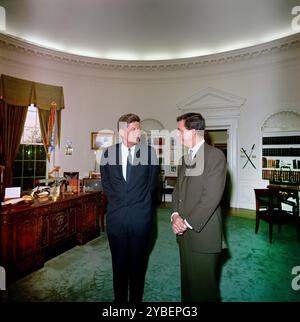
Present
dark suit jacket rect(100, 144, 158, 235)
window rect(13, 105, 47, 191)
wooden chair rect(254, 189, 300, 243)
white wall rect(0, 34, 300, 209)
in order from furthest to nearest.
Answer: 1. window rect(13, 105, 47, 191)
2. white wall rect(0, 34, 300, 209)
3. wooden chair rect(254, 189, 300, 243)
4. dark suit jacket rect(100, 144, 158, 235)

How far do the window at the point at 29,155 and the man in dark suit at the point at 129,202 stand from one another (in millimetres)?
5236

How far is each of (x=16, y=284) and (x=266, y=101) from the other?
22.4 feet

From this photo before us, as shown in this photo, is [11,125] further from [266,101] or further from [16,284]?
[266,101]

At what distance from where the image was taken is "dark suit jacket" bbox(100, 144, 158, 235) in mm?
1961

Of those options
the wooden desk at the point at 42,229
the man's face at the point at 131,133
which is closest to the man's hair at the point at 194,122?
the man's face at the point at 131,133

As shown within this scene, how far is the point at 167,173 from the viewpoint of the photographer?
7586mm

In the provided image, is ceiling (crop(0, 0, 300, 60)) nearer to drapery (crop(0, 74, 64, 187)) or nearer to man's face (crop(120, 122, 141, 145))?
drapery (crop(0, 74, 64, 187))

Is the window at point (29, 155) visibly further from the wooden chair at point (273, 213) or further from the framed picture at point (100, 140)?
the wooden chair at point (273, 213)

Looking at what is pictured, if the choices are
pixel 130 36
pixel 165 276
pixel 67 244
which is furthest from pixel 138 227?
pixel 130 36

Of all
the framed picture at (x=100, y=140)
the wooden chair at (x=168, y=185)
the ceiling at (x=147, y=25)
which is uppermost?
the ceiling at (x=147, y=25)

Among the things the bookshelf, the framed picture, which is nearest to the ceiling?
the framed picture

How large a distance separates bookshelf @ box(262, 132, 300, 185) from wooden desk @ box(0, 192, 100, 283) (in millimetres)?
4696

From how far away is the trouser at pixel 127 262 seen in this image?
2.02 m

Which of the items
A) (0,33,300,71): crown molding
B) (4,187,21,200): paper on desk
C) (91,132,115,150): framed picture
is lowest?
(4,187,21,200): paper on desk
